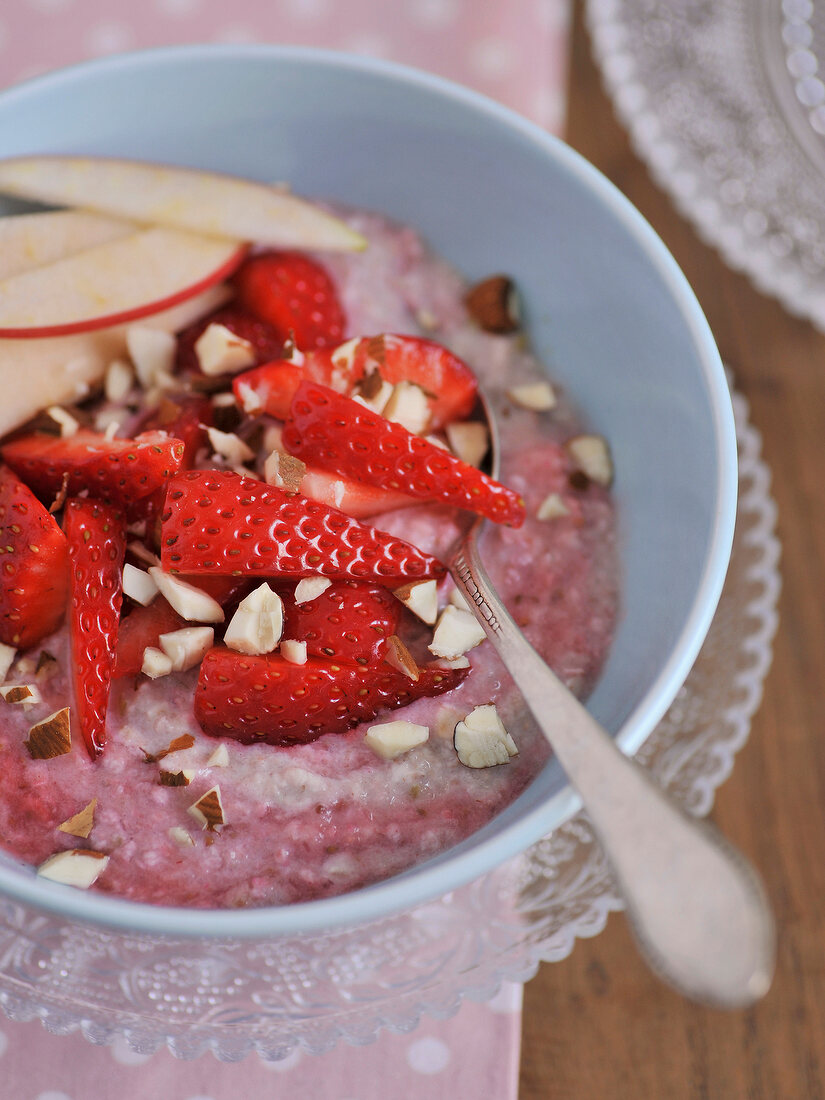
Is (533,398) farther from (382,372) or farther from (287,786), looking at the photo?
(287,786)

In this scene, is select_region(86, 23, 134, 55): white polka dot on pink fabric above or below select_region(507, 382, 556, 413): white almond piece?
below

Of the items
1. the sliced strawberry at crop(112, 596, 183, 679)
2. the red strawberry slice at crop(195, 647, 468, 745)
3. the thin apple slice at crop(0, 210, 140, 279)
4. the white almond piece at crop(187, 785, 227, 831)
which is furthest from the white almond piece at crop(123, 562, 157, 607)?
the thin apple slice at crop(0, 210, 140, 279)

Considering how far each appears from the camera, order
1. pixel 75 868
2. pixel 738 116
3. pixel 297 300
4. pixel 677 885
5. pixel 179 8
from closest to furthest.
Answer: pixel 677 885 → pixel 75 868 → pixel 297 300 → pixel 738 116 → pixel 179 8

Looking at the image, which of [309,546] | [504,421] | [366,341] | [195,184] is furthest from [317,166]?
[309,546]

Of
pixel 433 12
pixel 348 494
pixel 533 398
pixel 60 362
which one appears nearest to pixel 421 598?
pixel 348 494

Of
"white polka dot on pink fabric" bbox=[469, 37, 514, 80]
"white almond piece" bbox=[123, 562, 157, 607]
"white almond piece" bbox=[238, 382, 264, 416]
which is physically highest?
"white polka dot on pink fabric" bbox=[469, 37, 514, 80]

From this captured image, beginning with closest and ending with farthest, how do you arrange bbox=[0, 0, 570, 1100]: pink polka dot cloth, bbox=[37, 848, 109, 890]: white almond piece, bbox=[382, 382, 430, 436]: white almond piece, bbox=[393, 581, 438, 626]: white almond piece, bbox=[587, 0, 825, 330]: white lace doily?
1. bbox=[37, 848, 109, 890]: white almond piece
2. bbox=[393, 581, 438, 626]: white almond piece
3. bbox=[382, 382, 430, 436]: white almond piece
4. bbox=[587, 0, 825, 330]: white lace doily
5. bbox=[0, 0, 570, 1100]: pink polka dot cloth

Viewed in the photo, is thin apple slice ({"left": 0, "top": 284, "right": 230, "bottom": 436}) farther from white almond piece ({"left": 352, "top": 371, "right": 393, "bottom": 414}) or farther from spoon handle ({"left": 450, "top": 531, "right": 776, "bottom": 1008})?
spoon handle ({"left": 450, "top": 531, "right": 776, "bottom": 1008})
